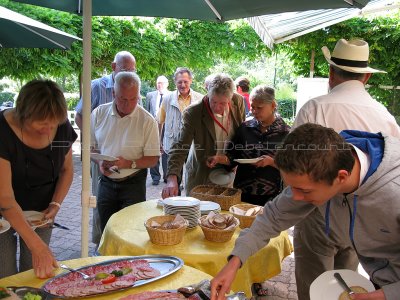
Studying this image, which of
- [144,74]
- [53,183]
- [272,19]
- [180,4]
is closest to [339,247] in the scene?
[53,183]

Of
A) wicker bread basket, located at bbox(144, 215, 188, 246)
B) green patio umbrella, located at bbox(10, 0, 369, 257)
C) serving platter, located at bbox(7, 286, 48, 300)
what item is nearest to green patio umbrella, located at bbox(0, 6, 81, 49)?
green patio umbrella, located at bbox(10, 0, 369, 257)

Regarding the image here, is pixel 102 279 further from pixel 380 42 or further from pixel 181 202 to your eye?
pixel 380 42

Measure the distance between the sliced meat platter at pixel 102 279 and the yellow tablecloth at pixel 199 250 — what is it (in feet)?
0.84

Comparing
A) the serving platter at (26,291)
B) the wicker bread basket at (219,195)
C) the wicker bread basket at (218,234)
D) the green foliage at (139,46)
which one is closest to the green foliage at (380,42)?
the green foliage at (139,46)

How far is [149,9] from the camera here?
2.99 meters

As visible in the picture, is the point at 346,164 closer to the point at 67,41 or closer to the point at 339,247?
the point at 339,247

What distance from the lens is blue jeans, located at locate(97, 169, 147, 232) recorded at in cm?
308

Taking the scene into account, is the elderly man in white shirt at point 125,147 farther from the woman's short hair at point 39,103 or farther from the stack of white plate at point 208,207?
the woman's short hair at point 39,103

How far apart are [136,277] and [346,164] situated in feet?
3.11

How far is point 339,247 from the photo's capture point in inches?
93.8

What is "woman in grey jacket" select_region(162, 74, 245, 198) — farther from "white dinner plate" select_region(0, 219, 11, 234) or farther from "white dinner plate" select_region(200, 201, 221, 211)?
"white dinner plate" select_region(0, 219, 11, 234)

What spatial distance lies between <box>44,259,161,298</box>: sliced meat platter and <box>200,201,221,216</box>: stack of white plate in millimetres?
677

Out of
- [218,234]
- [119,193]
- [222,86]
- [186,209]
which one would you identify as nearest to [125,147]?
[119,193]

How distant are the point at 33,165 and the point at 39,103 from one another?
1.41ft
